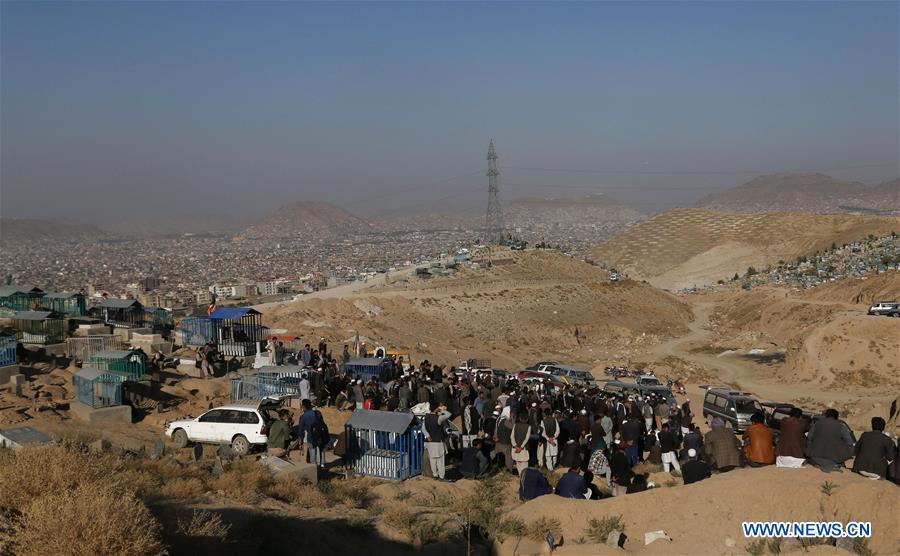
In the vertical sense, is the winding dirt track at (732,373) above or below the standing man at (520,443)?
below

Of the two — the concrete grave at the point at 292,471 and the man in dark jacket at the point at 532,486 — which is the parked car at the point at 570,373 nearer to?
the concrete grave at the point at 292,471

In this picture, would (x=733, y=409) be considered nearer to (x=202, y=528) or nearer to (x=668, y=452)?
(x=668, y=452)

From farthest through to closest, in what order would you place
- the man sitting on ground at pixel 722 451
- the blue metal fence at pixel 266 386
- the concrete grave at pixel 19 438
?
the blue metal fence at pixel 266 386
the concrete grave at pixel 19 438
the man sitting on ground at pixel 722 451

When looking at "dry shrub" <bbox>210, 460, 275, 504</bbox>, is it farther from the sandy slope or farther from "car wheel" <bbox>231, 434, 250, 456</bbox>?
the sandy slope

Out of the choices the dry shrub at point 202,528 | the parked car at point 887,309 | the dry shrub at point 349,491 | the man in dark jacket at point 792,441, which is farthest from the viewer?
the parked car at point 887,309

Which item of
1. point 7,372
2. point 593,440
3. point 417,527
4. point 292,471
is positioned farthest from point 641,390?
point 7,372

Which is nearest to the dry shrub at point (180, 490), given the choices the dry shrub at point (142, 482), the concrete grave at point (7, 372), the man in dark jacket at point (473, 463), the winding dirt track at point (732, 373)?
the dry shrub at point (142, 482)

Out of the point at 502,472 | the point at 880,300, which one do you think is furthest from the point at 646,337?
the point at 502,472
